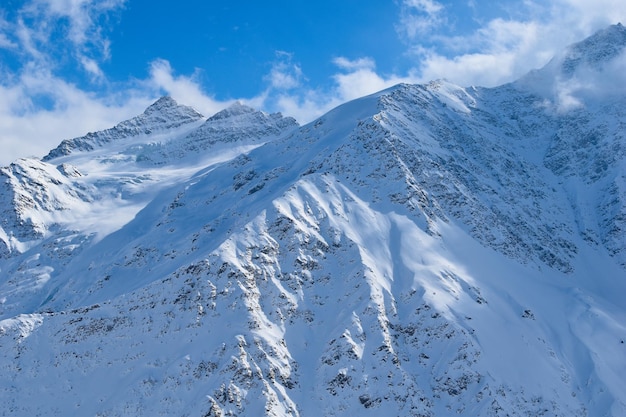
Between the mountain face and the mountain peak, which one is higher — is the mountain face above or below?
below

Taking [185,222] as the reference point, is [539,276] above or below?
below

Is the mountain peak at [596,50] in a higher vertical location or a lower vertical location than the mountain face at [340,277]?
higher

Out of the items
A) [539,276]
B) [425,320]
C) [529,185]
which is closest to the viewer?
[425,320]

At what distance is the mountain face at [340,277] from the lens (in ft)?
235

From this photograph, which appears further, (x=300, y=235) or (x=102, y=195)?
(x=102, y=195)

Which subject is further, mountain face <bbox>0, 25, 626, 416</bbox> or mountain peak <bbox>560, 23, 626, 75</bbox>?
mountain peak <bbox>560, 23, 626, 75</bbox>

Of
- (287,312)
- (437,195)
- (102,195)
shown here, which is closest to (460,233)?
(437,195)

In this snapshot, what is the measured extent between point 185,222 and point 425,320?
176ft

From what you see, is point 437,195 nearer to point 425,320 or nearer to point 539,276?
point 539,276

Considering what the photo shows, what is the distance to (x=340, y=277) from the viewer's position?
86375 millimetres

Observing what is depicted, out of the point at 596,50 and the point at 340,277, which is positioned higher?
the point at 596,50

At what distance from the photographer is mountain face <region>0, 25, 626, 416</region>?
235 feet

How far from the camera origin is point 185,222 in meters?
118

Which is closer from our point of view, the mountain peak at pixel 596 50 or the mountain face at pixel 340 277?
the mountain face at pixel 340 277
